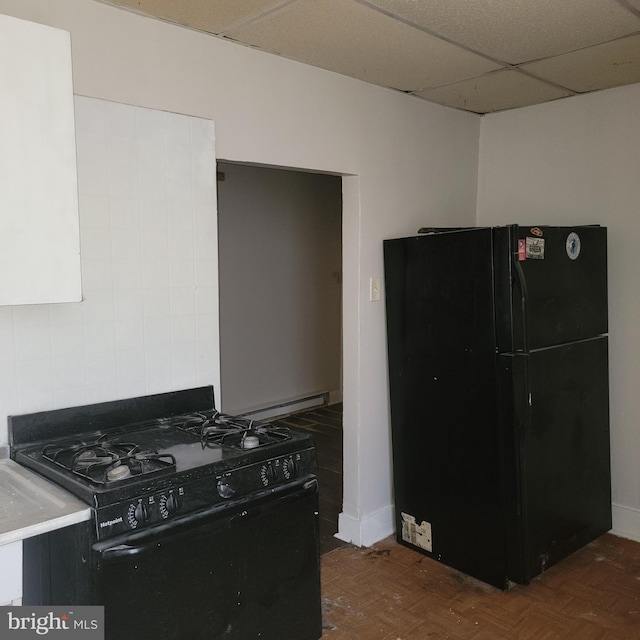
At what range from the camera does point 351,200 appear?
9.75 ft

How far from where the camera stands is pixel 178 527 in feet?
5.49

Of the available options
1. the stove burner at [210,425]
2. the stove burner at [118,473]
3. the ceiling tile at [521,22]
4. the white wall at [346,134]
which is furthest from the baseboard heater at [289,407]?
the ceiling tile at [521,22]

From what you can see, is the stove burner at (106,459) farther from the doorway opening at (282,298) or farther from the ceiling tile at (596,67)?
the doorway opening at (282,298)

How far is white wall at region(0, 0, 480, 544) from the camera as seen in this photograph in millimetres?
2068

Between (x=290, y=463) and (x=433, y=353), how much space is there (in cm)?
114

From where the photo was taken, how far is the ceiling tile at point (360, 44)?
2.12 metres

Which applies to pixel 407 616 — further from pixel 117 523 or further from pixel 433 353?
pixel 117 523

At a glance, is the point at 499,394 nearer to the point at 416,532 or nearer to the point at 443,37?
the point at 416,532

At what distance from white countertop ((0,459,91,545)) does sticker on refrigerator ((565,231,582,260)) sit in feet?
7.43

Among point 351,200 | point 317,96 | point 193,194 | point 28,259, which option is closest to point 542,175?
point 351,200

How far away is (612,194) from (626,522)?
1.69 metres

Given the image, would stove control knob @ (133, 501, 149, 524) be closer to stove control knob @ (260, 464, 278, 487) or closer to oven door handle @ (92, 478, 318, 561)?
oven door handle @ (92, 478, 318, 561)

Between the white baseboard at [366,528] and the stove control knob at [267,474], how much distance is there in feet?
4.34

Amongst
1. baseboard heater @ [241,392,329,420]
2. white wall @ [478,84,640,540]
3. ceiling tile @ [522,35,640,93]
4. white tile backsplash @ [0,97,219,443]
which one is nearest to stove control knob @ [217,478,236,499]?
white tile backsplash @ [0,97,219,443]
